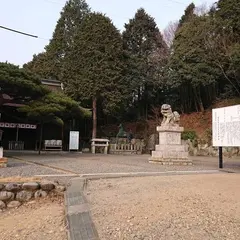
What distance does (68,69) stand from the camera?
80.9ft

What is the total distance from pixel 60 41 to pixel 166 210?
2920cm

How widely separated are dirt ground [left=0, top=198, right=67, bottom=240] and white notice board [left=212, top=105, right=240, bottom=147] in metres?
6.96

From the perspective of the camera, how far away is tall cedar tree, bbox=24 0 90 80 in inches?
1216

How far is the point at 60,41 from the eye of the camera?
31.8 metres

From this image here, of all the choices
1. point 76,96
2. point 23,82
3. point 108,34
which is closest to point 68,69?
point 76,96

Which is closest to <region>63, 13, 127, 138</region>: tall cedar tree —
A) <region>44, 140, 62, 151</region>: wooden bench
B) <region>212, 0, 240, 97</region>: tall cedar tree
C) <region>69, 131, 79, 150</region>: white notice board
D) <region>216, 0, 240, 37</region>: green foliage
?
<region>44, 140, 62, 151</region>: wooden bench

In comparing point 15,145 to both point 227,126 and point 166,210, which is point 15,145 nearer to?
point 227,126

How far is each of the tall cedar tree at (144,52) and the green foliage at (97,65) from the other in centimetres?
292

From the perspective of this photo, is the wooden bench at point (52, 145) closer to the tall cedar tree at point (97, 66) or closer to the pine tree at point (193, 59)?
the tall cedar tree at point (97, 66)

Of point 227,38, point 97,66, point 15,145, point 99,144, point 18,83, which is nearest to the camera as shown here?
point 18,83

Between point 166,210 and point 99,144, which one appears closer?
point 166,210

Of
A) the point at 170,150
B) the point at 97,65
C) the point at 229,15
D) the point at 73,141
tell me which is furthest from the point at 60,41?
the point at 170,150

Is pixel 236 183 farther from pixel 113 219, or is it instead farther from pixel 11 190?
pixel 11 190

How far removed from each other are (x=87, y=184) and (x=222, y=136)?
6162 mm
